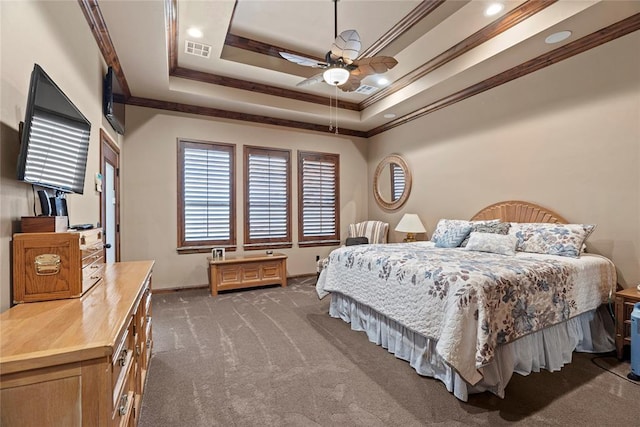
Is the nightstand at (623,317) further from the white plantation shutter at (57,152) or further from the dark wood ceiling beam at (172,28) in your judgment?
the dark wood ceiling beam at (172,28)

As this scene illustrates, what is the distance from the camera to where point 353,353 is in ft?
8.76

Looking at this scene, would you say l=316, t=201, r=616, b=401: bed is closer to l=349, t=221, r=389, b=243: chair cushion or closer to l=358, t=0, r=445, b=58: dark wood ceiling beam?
l=349, t=221, r=389, b=243: chair cushion

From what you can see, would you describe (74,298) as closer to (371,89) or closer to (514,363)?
(514,363)

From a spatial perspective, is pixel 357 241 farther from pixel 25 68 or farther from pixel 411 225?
pixel 25 68

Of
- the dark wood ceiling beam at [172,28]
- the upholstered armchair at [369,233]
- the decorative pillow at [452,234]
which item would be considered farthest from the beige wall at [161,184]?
the decorative pillow at [452,234]

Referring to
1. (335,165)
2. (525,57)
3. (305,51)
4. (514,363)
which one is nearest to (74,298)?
(514,363)

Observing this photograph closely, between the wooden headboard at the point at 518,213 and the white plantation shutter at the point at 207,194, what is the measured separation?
3948 millimetres

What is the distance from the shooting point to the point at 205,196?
500cm

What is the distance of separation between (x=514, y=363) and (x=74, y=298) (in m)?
2.81

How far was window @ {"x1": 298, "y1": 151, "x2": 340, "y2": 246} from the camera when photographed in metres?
5.82

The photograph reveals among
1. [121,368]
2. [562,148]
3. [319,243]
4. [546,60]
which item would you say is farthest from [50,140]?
[319,243]

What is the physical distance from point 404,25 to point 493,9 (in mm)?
899

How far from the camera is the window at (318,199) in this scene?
19.1 ft

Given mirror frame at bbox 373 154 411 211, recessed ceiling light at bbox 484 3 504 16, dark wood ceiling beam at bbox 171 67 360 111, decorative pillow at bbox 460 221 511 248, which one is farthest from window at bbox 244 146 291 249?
recessed ceiling light at bbox 484 3 504 16
